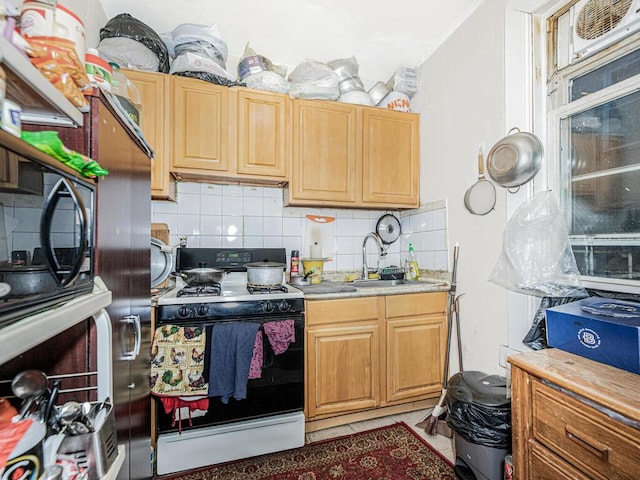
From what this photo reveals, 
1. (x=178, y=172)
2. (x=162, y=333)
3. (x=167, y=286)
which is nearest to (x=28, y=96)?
(x=162, y=333)

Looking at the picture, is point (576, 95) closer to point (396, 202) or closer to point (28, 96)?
point (396, 202)

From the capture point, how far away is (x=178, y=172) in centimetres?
199

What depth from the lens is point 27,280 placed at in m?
0.46

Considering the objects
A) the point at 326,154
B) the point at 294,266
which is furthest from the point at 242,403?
the point at 326,154

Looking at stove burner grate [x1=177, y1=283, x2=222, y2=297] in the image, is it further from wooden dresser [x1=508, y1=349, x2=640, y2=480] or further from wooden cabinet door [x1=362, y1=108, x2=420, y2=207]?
wooden dresser [x1=508, y1=349, x2=640, y2=480]

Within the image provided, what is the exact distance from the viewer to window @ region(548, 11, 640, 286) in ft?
4.21

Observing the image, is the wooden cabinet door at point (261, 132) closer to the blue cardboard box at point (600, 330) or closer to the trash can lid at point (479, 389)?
the trash can lid at point (479, 389)

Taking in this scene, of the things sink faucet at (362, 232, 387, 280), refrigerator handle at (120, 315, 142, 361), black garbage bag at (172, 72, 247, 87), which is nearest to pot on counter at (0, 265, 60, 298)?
refrigerator handle at (120, 315, 142, 361)

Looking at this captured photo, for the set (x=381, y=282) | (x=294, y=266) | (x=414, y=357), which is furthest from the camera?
(x=381, y=282)

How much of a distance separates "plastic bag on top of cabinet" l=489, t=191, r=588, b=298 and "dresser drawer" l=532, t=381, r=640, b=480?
595 millimetres

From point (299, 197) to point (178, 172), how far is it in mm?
817

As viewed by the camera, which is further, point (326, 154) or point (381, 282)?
point (381, 282)

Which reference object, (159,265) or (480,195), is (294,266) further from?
(480,195)

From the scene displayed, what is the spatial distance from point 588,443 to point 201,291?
1.75 meters
